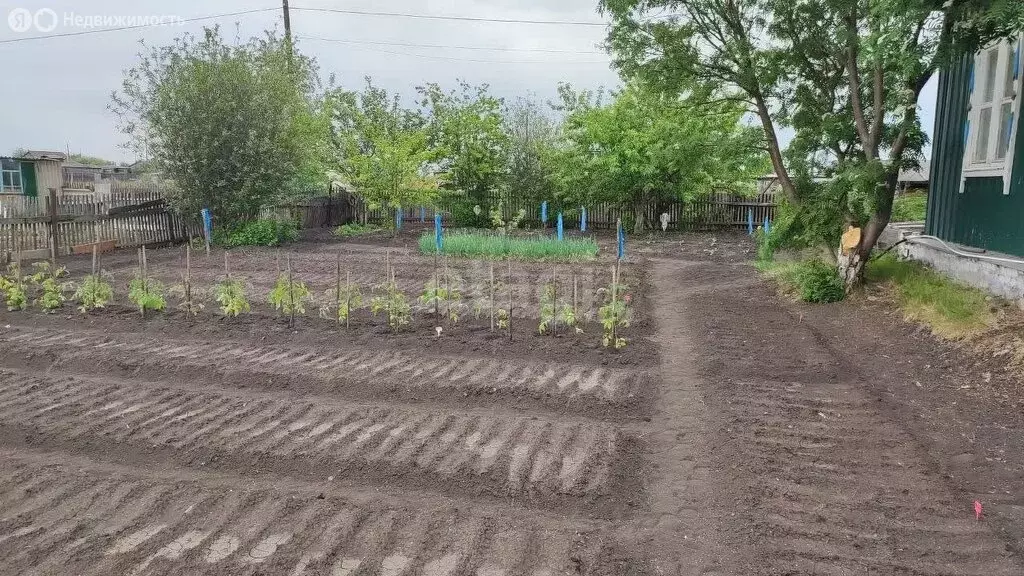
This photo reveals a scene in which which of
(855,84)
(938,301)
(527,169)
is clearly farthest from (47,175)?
(938,301)

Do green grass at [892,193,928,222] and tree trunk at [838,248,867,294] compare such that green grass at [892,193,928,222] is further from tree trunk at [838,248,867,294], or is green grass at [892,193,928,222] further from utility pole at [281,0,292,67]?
utility pole at [281,0,292,67]

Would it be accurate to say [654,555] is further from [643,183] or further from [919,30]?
[643,183]

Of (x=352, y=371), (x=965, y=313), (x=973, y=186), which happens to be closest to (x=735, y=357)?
(x=965, y=313)

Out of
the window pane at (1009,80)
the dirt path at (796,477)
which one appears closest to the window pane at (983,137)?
the window pane at (1009,80)

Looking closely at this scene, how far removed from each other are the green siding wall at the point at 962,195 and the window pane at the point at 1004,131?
10.8 inches

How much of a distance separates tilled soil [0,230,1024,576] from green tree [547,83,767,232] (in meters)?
10.8

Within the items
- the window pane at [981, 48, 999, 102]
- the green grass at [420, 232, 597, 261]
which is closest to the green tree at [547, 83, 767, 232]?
the green grass at [420, 232, 597, 261]

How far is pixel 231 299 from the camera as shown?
7.40 m

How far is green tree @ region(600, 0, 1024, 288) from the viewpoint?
271 inches

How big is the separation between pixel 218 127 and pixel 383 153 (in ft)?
14.1

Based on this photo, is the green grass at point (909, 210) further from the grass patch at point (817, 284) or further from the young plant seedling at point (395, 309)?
the young plant seedling at point (395, 309)

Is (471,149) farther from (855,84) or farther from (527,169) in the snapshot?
(855,84)

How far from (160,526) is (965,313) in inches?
258

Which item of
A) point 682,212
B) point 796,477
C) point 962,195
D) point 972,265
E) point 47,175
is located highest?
point 47,175
